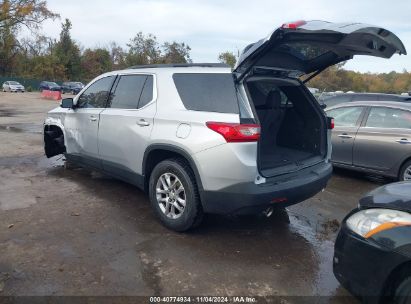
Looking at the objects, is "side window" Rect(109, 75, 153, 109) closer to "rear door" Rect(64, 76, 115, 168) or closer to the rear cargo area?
"rear door" Rect(64, 76, 115, 168)

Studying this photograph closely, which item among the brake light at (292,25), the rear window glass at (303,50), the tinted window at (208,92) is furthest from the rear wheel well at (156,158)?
the brake light at (292,25)

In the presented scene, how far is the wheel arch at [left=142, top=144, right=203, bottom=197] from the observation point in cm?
396

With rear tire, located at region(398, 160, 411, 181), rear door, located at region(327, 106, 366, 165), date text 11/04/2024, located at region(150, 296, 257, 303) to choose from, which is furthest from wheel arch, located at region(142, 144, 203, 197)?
rear tire, located at region(398, 160, 411, 181)

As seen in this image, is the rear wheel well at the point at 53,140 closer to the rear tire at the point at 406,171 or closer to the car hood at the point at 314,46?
the car hood at the point at 314,46

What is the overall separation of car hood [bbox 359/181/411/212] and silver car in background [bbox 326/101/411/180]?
371 cm

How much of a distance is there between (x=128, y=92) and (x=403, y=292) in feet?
12.6

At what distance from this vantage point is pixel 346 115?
7500 millimetres

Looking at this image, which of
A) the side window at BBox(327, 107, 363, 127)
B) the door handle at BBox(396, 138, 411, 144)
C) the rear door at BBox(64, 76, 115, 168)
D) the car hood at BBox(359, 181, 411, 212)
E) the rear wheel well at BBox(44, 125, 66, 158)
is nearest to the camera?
the car hood at BBox(359, 181, 411, 212)

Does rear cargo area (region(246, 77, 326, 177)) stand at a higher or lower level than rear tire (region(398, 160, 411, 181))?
higher

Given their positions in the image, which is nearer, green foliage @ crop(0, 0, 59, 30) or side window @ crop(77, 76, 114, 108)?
side window @ crop(77, 76, 114, 108)

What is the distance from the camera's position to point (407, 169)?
255 inches

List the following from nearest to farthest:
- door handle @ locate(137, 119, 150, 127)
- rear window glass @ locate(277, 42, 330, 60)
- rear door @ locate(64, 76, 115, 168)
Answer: rear window glass @ locate(277, 42, 330, 60), door handle @ locate(137, 119, 150, 127), rear door @ locate(64, 76, 115, 168)

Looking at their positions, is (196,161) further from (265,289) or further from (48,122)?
(48,122)

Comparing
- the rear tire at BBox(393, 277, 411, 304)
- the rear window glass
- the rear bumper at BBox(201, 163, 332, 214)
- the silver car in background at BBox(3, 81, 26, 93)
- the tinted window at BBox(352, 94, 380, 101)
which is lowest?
the silver car in background at BBox(3, 81, 26, 93)
